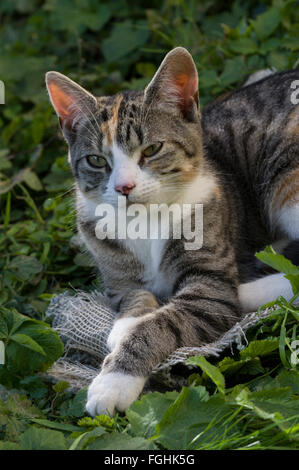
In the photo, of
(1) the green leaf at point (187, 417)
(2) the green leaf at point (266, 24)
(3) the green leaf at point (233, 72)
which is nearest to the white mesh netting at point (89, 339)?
(1) the green leaf at point (187, 417)

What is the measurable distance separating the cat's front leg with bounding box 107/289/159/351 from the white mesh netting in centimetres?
7

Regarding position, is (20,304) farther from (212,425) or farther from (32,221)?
(212,425)

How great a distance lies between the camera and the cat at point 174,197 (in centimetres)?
240

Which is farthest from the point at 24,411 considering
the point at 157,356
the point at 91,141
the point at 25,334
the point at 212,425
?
the point at 91,141

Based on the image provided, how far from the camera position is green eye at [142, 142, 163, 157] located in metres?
2.53

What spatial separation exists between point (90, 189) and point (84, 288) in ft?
1.98

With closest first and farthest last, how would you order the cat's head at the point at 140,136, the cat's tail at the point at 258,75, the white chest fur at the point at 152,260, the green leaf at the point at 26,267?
the cat's head at the point at 140,136, the white chest fur at the point at 152,260, the green leaf at the point at 26,267, the cat's tail at the point at 258,75

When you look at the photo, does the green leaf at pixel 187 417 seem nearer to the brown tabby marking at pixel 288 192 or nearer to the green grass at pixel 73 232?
the green grass at pixel 73 232

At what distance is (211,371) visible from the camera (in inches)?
78.2

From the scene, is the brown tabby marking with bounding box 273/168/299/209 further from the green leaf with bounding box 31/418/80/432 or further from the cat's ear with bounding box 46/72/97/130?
the green leaf with bounding box 31/418/80/432

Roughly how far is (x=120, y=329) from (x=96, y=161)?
0.66 metres

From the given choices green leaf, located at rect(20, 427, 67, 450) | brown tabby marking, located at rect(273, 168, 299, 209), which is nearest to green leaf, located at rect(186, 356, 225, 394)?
green leaf, located at rect(20, 427, 67, 450)

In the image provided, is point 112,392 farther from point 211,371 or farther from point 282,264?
point 282,264

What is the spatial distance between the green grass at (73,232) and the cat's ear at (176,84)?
0.73 meters
